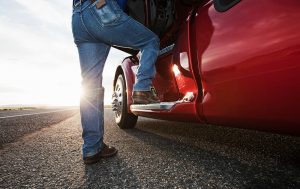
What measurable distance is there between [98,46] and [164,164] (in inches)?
40.6

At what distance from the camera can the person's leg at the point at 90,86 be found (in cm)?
215

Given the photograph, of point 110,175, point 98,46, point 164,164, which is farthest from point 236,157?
point 98,46

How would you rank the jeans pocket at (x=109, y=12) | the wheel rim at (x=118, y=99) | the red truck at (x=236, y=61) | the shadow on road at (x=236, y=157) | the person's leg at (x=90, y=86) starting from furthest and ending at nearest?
the wheel rim at (x=118, y=99) → the person's leg at (x=90, y=86) → the jeans pocket at (x=109, y=12) → the shadow on road at (x=236, y=157) → the red truck at (x=236, y=61)

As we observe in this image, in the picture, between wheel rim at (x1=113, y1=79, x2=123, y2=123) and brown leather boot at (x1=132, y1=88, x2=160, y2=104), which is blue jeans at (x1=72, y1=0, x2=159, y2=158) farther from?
wheel rim at (x1=113, y1=79, x2=123, y2=123)

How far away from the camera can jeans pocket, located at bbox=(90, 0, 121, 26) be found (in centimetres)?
200

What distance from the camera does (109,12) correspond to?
6.58 ft

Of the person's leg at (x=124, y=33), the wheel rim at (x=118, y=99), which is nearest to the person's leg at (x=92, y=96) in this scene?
the person's leg at (x=124, y=33)

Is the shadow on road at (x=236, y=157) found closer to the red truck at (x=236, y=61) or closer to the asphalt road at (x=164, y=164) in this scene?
the asphalt road at (x=164, y=164)

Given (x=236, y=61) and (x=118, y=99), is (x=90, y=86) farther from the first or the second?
(x=118, y=99)

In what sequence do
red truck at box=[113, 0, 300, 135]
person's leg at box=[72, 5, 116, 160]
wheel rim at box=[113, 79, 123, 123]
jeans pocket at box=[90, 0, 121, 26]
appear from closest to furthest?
red truck at box=[113, 0, 300, 135] < jeans pocket at box=[90, 0, 121, 26] < person's leg at box=[72, 5, 116, 160] < wheel rim at box=[113, 79, 123, 123]

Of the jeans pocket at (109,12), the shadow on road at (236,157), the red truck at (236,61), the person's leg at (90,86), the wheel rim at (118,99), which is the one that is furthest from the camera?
the wheel rim at (118,99)

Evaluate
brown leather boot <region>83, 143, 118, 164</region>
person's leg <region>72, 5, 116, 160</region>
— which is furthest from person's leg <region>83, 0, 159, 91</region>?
brown leather boot <region>83, 143, 118, 164</region>

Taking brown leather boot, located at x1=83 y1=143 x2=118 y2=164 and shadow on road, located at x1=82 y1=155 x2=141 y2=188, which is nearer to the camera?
shadow on road, located at x1=82 y1=155 x2=141 y2=188

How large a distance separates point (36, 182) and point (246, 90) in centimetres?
130
